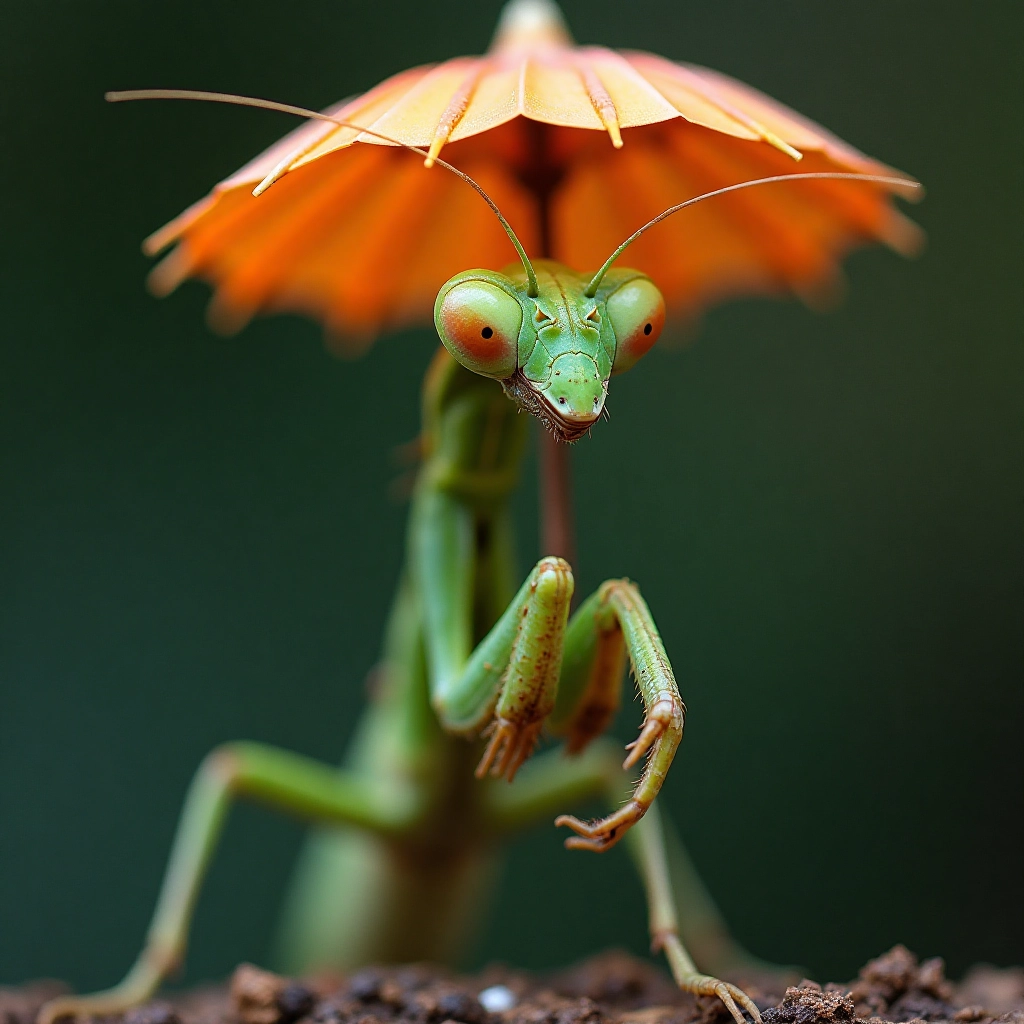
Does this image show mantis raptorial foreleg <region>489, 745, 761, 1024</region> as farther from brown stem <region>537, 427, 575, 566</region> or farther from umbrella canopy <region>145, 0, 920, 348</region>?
umbrella canopy <region>145, 0, 920, 348</region>

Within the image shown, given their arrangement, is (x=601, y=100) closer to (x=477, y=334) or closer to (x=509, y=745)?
(x=477, y=334)

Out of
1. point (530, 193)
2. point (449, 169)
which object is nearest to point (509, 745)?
point (449, 169)

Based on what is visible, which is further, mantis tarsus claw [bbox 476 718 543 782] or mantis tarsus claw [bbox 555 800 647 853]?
mantis tarsus claw [bbox 476 718 543 782]

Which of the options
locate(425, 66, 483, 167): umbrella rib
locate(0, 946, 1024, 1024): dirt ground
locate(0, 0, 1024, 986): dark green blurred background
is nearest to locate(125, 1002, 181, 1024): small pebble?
locate(0, 946, 1024, 1024): dirt ground

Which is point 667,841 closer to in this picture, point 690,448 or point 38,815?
point 690,448

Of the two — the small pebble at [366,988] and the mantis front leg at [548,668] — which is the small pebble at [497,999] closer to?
the small pebble at [366,988]

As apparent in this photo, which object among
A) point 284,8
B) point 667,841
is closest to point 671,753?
point 667,841
